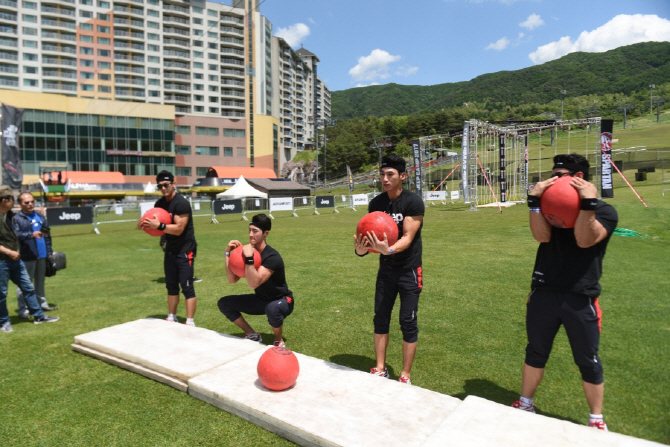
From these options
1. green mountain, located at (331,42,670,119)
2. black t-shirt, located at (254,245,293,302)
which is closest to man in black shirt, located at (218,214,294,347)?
black t-shirt, located at (254,245,293,302)

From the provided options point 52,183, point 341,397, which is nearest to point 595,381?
point 341,397

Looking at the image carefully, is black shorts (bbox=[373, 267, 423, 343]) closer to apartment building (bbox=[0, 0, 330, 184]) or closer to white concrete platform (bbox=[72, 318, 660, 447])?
white concrete platform (bbox=[72, 318, 660, 447])

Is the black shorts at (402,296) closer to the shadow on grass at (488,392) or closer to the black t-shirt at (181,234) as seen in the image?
the shadow on grass at (488,392)

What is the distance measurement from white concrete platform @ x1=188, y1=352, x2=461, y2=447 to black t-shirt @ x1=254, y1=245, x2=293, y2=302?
1050 millimetres

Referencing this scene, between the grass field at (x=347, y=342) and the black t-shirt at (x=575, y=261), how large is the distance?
1.28 metres

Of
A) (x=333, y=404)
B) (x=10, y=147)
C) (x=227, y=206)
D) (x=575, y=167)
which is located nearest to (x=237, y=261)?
(x=333, y=404)

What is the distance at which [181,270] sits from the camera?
19.3 ft

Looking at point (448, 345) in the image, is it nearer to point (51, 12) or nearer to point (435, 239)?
point (435, 239)

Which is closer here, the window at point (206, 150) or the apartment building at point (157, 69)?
the apartment building at point (157, 69)

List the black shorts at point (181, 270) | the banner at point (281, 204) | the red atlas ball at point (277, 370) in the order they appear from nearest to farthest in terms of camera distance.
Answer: the red atlas ball at point (277, 370), the black shorts at point (181, 270), the banner at point (281, 204)

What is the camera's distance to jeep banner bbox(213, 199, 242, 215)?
2570 centimetres

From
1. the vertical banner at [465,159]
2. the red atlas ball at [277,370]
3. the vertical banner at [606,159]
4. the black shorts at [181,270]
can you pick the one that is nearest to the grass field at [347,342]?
the red atlas ball at [277,370]

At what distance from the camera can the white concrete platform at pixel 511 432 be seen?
2852mm

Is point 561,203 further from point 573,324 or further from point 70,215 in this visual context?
point 70,215
